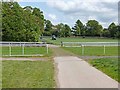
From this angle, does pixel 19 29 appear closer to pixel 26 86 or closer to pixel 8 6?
pixel 8 6

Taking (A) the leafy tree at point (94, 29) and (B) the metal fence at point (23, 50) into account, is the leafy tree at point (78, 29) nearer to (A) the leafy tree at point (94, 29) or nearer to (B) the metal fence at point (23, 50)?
(A) the leafy tree at point (94, 29)

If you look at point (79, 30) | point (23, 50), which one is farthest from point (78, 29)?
point (23, 50)

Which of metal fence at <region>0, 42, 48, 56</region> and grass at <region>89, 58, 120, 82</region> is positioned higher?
metal fence at <region>0, 42, 48, 56</region>

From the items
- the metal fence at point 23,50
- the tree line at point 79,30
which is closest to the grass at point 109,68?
the metal fence at point 23,50

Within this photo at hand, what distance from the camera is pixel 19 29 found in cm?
5203

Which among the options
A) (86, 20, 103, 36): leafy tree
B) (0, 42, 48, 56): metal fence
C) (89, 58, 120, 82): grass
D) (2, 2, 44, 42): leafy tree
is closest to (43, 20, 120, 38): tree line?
(86, 20, 103, 36): leafy tree

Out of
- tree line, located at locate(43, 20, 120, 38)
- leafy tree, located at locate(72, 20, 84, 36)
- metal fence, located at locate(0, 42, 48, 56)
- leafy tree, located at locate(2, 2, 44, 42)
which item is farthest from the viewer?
leafy tree, located at locate(72, 20, 84, 36)

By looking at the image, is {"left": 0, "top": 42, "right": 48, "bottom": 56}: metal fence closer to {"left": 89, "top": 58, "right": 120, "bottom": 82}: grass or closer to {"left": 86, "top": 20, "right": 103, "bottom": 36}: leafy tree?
{"left": 89, "top": 58, "right": 120, "bottom": 82}: grass

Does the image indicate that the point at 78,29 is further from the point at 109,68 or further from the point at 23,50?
the point at 109,68

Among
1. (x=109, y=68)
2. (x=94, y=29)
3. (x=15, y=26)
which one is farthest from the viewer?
(x=94, y=29)

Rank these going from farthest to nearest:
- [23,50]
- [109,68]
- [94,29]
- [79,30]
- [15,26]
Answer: [79,30]
[94,29]
[15,26]
[23,50]
[109,68]

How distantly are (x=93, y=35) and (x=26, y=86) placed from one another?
134715 millimetres

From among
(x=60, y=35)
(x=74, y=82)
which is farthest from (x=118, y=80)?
(x=60, y=35)

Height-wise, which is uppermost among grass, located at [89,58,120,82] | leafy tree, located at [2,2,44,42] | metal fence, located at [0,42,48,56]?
leafy tree, located at [2,2,44,42]
